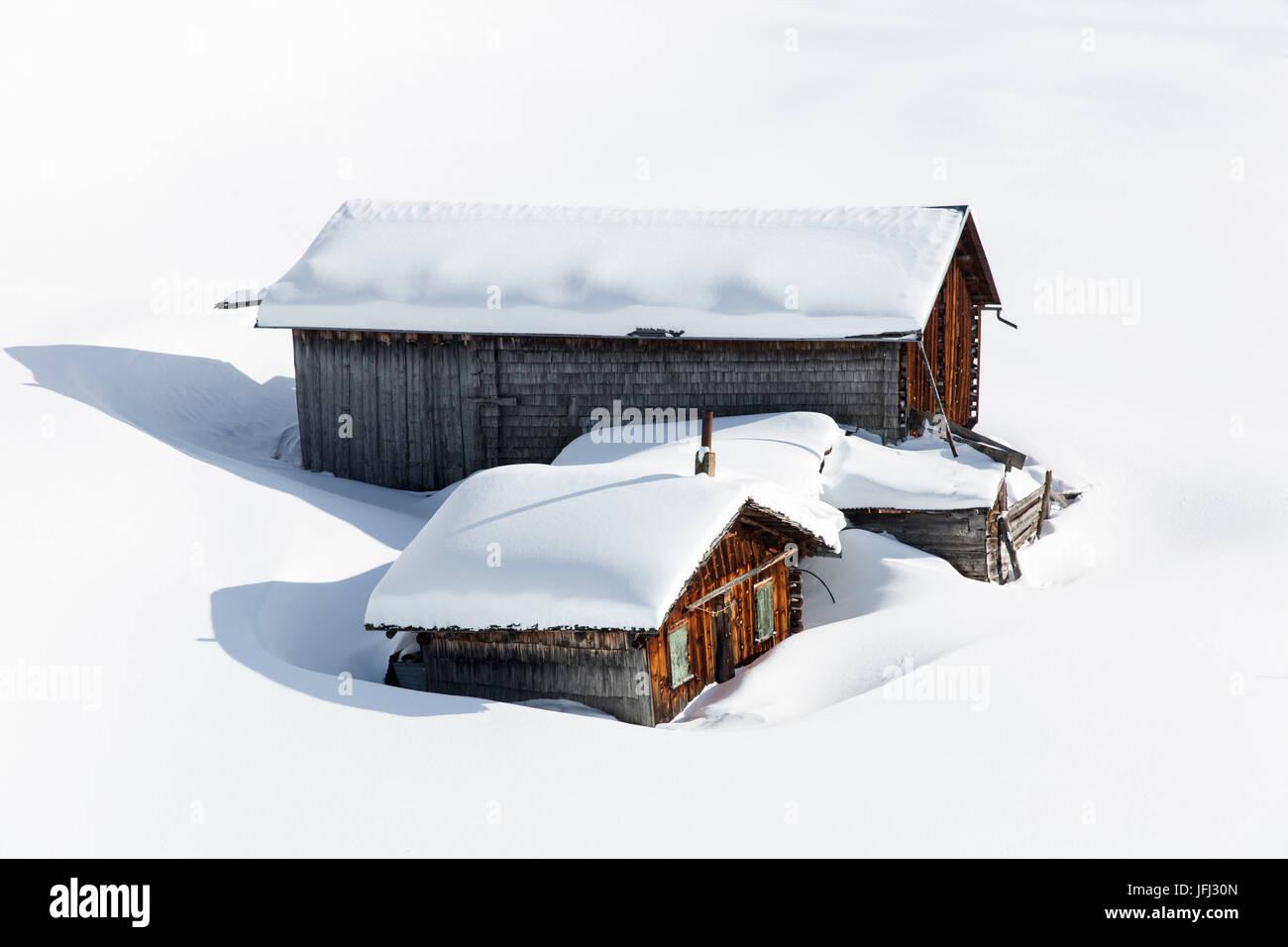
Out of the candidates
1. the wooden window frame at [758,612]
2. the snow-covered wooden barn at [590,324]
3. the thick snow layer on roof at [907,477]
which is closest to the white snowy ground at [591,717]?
the wooden window frame at [758,612]

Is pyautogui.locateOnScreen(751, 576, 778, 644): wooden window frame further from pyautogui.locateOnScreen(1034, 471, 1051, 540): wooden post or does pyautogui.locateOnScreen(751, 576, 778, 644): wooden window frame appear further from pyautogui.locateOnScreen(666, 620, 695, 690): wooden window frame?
pyautogui.locateOnScreen(1034, 471, 1051, 540): wooden post

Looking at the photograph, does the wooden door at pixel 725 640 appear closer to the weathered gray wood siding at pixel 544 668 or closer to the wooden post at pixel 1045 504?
the weathered gray wood siding at pixel 544 668

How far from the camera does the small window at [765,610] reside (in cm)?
1520

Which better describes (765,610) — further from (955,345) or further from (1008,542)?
(955,345)

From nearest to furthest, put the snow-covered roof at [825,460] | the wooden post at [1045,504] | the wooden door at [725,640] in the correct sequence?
the wooden door at [725,640], the snow-covered roof at [825,460], the wooden post at [1045,504]

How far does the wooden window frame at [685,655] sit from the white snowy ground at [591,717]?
0.39m

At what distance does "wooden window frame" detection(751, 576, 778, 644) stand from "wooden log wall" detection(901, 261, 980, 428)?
17.6 feet

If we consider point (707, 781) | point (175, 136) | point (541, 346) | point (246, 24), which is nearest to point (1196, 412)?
point (541, 346)

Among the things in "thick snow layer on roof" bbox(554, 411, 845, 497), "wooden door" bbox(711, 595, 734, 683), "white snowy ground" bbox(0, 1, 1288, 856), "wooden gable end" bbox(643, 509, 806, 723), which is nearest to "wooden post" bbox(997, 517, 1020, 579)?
"white snowy ground" bbox(0, 1, 1288, 856)

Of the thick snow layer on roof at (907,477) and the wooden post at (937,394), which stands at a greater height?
the wooden post at (937,394)

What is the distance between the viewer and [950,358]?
2208 centimetres

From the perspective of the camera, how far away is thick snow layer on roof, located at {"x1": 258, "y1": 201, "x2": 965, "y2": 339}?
19250 mm
